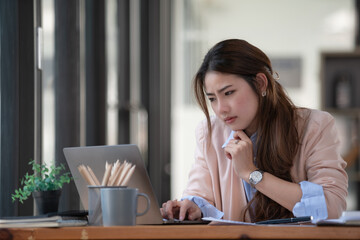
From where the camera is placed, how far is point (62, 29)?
90.2 inches

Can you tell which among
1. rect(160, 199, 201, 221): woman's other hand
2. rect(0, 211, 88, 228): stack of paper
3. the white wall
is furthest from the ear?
the white wall

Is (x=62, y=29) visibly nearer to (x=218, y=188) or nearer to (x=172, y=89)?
(x=218, y=188)

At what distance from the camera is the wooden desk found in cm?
110

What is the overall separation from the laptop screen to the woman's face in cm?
47

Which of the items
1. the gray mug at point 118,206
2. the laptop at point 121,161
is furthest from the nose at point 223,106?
the gray mug at point 118,206

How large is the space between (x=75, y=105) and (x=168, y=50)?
3.43m

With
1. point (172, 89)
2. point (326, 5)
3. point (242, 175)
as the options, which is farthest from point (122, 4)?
point (326, 5)

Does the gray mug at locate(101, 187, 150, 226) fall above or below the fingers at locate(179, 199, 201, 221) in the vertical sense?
above

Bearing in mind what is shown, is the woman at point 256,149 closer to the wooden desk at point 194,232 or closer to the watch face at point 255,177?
the watch face at point 255,177

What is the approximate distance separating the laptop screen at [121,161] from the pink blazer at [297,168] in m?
0.48

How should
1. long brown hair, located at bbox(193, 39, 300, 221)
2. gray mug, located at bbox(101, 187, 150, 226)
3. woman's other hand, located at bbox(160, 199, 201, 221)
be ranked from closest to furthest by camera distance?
1. gray mug, located at bbox(101, 187, 150, 226)
2. woman's other hand, located at bbox(160, 199, 201, 221)
3. long brown hair, located at bbox(193, 39, 300, 221)

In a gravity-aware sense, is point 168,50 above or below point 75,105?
above

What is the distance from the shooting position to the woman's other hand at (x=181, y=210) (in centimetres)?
162

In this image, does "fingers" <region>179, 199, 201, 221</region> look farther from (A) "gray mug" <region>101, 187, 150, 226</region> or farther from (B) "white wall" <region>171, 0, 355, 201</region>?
(B) "white wall" <region>171, 0, 355, 201</region>
